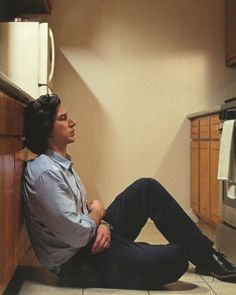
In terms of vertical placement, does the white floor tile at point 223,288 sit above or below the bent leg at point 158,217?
below

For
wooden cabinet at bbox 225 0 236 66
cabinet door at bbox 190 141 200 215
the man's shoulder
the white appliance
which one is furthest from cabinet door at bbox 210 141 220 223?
the man's shoulder

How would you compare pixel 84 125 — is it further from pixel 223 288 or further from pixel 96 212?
pixel 223 288

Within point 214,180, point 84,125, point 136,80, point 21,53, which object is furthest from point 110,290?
point 136,80

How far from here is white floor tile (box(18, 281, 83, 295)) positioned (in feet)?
6.45

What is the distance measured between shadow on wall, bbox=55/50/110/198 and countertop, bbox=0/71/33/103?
209 centimetres

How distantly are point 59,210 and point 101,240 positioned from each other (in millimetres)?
248

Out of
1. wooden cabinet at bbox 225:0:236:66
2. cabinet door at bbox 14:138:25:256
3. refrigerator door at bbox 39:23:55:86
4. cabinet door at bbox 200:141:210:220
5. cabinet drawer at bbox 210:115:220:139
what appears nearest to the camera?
cabinet door at bbox 14:138:25:256

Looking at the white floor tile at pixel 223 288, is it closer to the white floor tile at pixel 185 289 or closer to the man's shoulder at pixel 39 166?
the white floor tile at pixel 185 289

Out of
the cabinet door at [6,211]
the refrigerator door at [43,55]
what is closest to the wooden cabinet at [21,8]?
the refrigerator door at [43,55]

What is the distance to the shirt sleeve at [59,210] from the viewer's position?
6.07ft

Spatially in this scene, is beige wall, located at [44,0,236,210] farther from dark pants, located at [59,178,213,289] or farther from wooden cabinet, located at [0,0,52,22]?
dark pants, located at [59,178,213,289]

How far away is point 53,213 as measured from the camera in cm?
185

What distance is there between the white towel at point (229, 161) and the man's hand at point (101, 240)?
735 millimetres

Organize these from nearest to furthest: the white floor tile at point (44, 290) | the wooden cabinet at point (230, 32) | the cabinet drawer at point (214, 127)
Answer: the white floor tile at point (44, 290) < the cabinet drawer at point (214, 127) < the wooden cabinet at point (230, 32)
